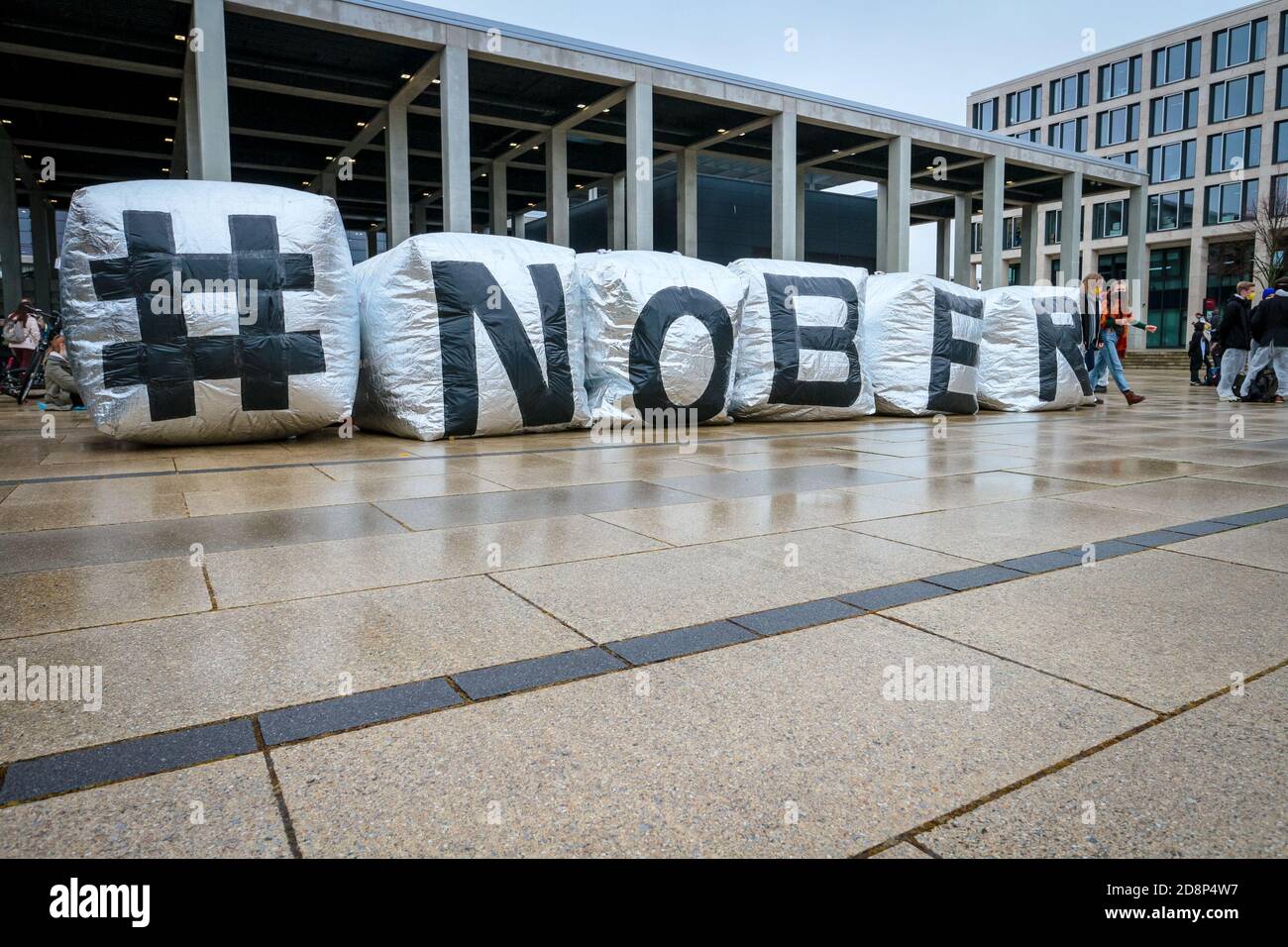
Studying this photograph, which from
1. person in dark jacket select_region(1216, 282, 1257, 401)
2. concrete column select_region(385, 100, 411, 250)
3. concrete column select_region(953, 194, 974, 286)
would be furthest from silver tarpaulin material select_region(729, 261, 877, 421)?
concrete column select_region(953, 194, 974, 286)

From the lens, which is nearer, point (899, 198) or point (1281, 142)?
point (899, 198)

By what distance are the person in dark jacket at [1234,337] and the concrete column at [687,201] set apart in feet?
48.1

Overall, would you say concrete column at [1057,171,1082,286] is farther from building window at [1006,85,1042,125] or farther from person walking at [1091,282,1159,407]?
building window at [1006,85,1042,125]

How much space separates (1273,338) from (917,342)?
7589 millimetres

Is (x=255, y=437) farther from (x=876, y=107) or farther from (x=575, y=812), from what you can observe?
(x=876, y=107)

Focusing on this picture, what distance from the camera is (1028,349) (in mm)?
11727

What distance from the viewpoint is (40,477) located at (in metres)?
5.82

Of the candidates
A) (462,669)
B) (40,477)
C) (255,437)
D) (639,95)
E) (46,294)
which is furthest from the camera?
(46,294)

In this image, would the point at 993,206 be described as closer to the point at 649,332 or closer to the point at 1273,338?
the point at 1273,338

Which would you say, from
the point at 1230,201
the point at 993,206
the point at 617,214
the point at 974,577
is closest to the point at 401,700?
the point at 974,577

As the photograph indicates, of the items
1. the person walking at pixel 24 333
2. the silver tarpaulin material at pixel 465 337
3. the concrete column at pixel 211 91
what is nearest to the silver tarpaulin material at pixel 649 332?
the silver tarpaulin material at pixel 465 337

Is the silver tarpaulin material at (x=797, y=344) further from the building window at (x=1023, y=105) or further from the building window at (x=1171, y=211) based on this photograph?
the building window at (x=1023, y=105)

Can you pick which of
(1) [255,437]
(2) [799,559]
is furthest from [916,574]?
(1) [255,437]
